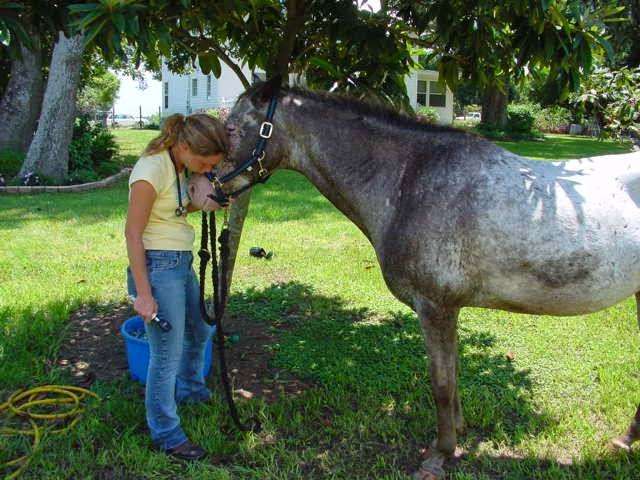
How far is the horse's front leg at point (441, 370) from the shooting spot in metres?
3.00

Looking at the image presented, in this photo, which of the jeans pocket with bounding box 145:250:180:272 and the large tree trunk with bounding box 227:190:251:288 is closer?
the jeans pocket with bounding box 145:250:180:272

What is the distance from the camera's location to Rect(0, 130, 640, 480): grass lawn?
3.28 metres

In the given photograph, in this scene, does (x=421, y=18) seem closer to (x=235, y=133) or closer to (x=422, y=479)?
(x=235, y=133)

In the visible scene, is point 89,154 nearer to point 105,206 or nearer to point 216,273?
point 105,206

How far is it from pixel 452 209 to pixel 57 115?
11.3 metres

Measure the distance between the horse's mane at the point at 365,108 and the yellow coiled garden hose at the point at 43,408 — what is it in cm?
227

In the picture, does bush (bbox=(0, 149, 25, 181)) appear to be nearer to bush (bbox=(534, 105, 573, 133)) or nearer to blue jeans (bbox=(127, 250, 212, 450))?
blue jeans (bbox=(127, 250, 212, 450))

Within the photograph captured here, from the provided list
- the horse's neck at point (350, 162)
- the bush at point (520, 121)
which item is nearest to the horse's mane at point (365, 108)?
the horse's neck at point (350, 162)

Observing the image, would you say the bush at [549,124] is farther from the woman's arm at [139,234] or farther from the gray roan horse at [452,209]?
the woman's arm at [139,234]

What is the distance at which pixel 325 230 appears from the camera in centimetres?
837

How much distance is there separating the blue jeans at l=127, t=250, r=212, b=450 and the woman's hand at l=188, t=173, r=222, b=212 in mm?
292

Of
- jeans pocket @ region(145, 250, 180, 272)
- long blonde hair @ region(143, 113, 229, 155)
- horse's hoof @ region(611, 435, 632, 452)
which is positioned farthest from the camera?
horse's hoof @ region(611, 435, 632, 452)

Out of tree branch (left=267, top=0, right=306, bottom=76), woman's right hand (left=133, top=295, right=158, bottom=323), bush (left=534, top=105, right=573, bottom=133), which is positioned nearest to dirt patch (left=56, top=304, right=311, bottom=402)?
woman's right hand (left=133, top=295, right=158, bottom=323)

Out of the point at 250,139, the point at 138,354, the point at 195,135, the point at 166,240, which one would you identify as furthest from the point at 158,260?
the point at 138,354
